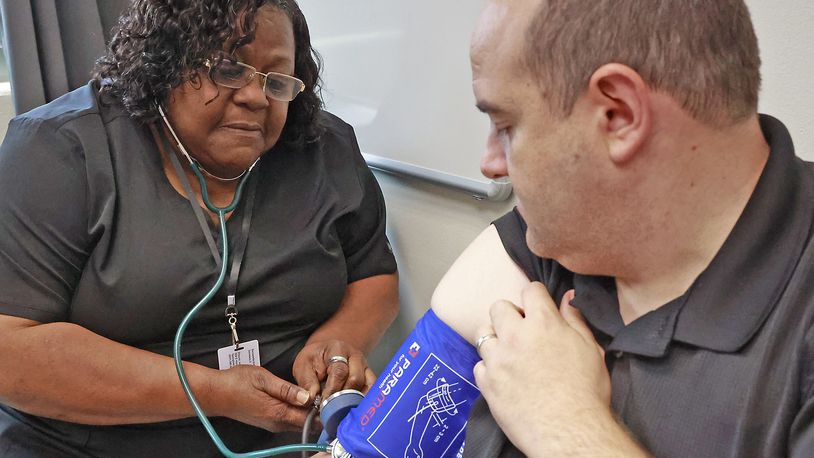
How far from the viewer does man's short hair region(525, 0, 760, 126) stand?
0.69m

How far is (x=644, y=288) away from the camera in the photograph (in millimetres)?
812

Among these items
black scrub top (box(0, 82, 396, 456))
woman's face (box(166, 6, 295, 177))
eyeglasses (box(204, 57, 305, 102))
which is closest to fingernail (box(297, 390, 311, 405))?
black scrub top (box(0, 82, 396, 456))

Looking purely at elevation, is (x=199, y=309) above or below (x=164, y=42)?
below

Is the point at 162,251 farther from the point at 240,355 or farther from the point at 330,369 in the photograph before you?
the point at 330,369

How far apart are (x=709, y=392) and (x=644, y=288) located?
0.53 feet

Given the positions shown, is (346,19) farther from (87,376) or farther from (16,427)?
(16,427)

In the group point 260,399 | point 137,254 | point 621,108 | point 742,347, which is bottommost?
point 260,399

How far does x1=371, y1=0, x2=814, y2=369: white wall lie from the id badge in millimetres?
496

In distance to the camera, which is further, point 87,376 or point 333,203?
point 333,203

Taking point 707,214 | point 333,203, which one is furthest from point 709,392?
point 333,203

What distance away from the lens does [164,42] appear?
1.37 metres

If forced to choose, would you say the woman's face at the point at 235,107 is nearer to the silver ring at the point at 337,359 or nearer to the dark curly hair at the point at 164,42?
the dark curly hair at the point at 164,42

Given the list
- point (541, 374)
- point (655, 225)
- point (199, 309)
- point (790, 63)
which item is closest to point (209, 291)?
point (199, 309)

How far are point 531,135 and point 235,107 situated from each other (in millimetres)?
777
